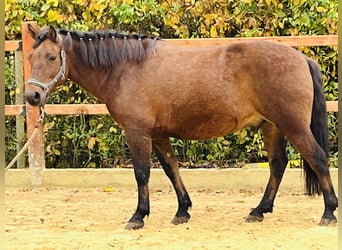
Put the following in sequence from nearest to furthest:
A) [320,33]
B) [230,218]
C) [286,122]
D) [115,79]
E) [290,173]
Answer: [286,122]
[115,79]
[230,218]
[290,173]
[320,33]

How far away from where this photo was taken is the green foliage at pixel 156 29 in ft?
23.3

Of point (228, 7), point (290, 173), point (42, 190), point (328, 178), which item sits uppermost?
point (228, 7)

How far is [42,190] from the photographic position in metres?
6.71

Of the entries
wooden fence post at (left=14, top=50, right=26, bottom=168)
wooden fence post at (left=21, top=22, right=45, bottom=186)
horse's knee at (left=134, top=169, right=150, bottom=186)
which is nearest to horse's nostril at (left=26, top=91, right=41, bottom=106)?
horse's knee at (left=134, top=169, right=150, bottom=186)

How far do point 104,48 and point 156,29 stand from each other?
2892mm

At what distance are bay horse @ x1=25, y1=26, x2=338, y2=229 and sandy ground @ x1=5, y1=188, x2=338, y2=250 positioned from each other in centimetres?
23

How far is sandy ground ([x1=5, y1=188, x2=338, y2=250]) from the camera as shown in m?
4.01

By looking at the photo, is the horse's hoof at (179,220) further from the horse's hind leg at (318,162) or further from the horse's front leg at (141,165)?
the horse's hind leg at (318,162)

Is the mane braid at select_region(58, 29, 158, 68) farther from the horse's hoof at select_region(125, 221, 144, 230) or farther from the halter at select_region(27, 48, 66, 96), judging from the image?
the horse's hoof at select_region(125, 221, 144, 230)

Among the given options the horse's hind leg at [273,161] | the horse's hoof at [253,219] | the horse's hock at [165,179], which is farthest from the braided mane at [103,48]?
the horse's hock at [165,179]

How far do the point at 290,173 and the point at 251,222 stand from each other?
1.79 m

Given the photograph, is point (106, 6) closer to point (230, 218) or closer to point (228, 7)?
point (228, 7)

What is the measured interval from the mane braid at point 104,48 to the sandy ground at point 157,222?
1308mm

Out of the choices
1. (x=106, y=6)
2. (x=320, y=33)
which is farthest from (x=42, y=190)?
(x=320, y=33)
